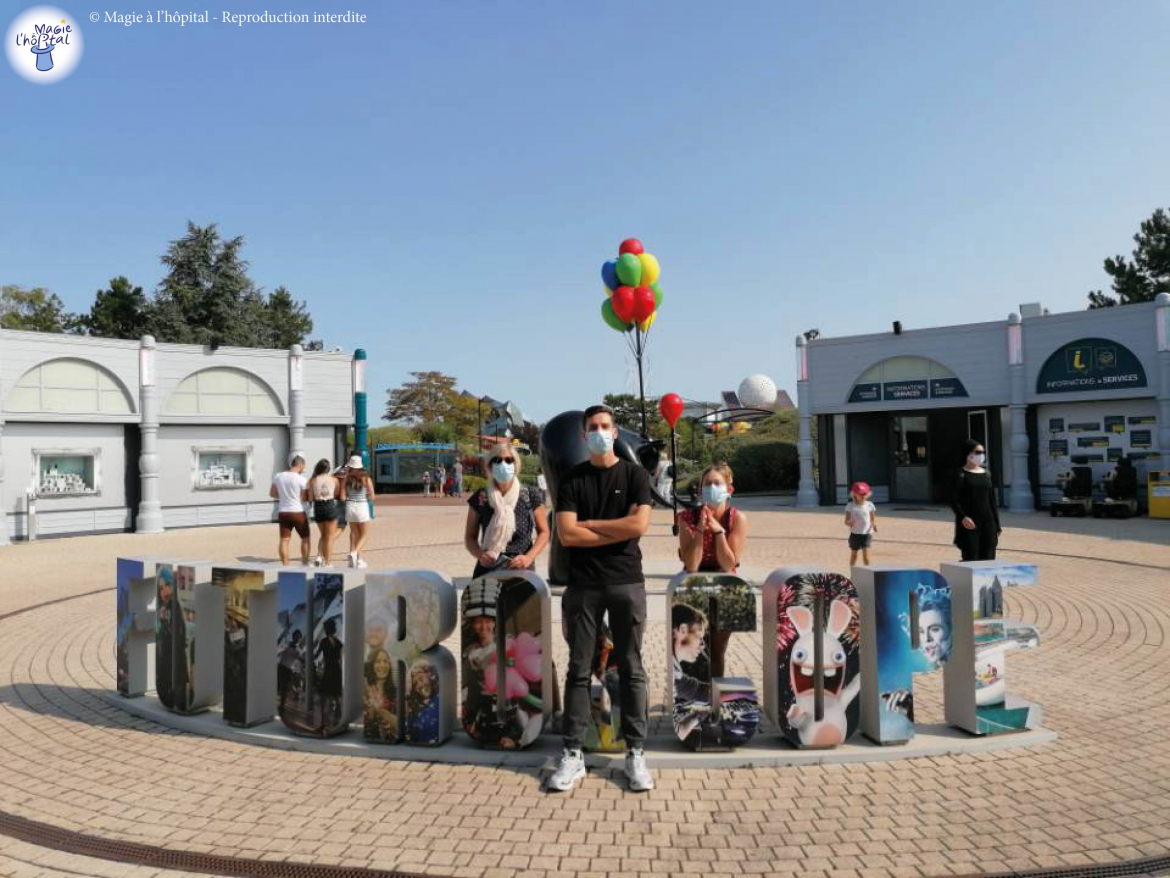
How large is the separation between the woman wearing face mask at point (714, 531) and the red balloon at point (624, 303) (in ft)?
29.5

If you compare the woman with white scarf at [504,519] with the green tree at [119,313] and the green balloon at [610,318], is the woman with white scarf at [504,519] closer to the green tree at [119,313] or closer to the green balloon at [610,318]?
the green balloon at [610,318]

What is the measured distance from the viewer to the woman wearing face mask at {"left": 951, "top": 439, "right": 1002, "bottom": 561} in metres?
7.34

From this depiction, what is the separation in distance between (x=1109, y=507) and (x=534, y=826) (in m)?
18.7

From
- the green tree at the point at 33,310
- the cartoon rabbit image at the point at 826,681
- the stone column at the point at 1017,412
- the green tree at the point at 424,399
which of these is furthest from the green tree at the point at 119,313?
the cartoon rabbit image at the point at 826,681

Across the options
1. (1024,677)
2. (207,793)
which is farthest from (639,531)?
(1024,677)

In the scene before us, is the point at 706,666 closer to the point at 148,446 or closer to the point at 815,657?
the point at 815,657

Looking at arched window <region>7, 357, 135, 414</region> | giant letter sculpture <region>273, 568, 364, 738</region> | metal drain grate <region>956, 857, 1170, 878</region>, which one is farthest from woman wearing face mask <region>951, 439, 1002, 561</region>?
arched window <region>7, 357, 135, 414</region>

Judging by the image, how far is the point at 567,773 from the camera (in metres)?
4.07

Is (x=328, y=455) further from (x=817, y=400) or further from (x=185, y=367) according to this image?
(x=817, y=400)

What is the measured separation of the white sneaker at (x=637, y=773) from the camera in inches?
159

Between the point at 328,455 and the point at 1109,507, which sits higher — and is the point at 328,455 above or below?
above

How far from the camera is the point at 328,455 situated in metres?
22.5

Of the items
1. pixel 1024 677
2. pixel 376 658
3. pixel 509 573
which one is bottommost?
pixel 1024 677

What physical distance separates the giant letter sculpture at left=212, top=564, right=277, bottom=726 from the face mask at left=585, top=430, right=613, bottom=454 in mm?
2227
